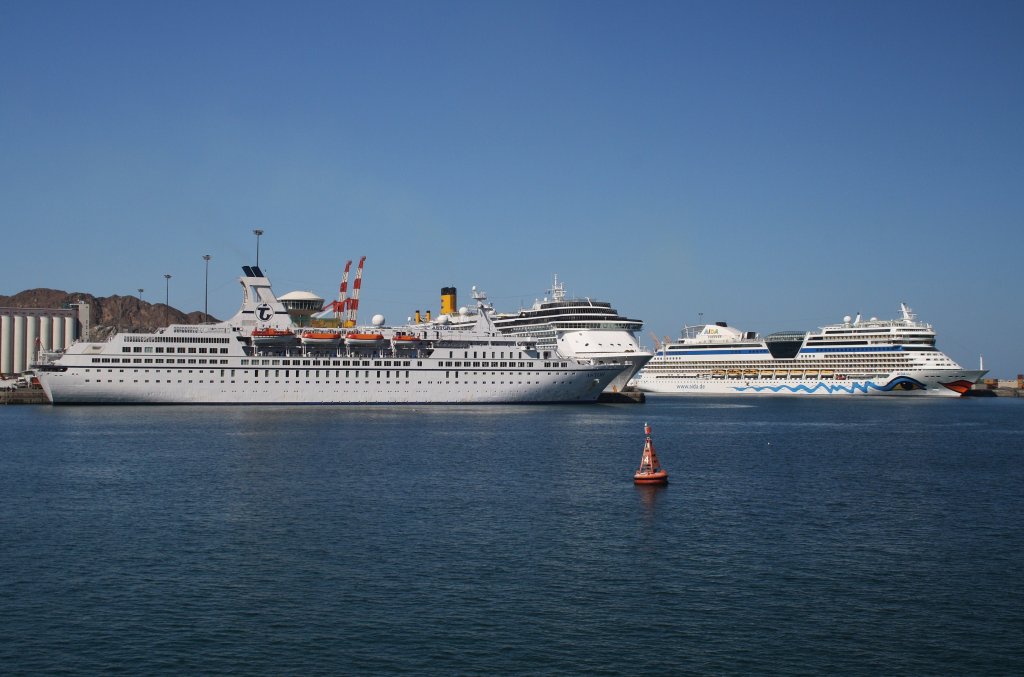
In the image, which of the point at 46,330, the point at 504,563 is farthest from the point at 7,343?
the point at 504,563

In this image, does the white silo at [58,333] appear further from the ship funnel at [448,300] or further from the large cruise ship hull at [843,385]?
the large cruise ship hull at [843,385]

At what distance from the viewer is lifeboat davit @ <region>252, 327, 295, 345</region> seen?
248 feet

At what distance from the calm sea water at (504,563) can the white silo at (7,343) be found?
10529 centimetres

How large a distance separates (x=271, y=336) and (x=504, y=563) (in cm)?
5870

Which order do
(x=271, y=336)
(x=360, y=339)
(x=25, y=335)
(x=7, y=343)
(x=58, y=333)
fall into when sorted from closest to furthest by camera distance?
1. (x=271, y=336)
2. (x=360, y=339)
3. (x=7, y=343)
4. (x=25, y=335)
5. (x=58, y=333)

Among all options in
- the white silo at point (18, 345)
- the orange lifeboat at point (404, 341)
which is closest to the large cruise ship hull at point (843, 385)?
the orange lifeboat at point (404, 341)

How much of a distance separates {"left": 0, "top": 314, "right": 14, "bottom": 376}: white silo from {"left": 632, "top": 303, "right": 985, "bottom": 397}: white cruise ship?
87.1m

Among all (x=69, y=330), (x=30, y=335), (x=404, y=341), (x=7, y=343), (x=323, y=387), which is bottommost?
(x=323, y=387)

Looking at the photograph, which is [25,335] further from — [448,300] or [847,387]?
[847,387]

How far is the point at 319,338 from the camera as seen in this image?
76.6 meters

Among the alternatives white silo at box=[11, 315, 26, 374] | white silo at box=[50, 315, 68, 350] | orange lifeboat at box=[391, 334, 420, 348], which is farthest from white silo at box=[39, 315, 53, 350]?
orange lifeboat at box=[391, 334, 420, 348]

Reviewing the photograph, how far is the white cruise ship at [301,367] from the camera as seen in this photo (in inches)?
2852

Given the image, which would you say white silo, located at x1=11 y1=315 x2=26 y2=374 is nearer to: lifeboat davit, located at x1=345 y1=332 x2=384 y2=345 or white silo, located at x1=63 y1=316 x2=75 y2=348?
white silo, located at x1=63 y1=316 x2=75 y2=348

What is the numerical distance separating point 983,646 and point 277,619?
37.3 feet
